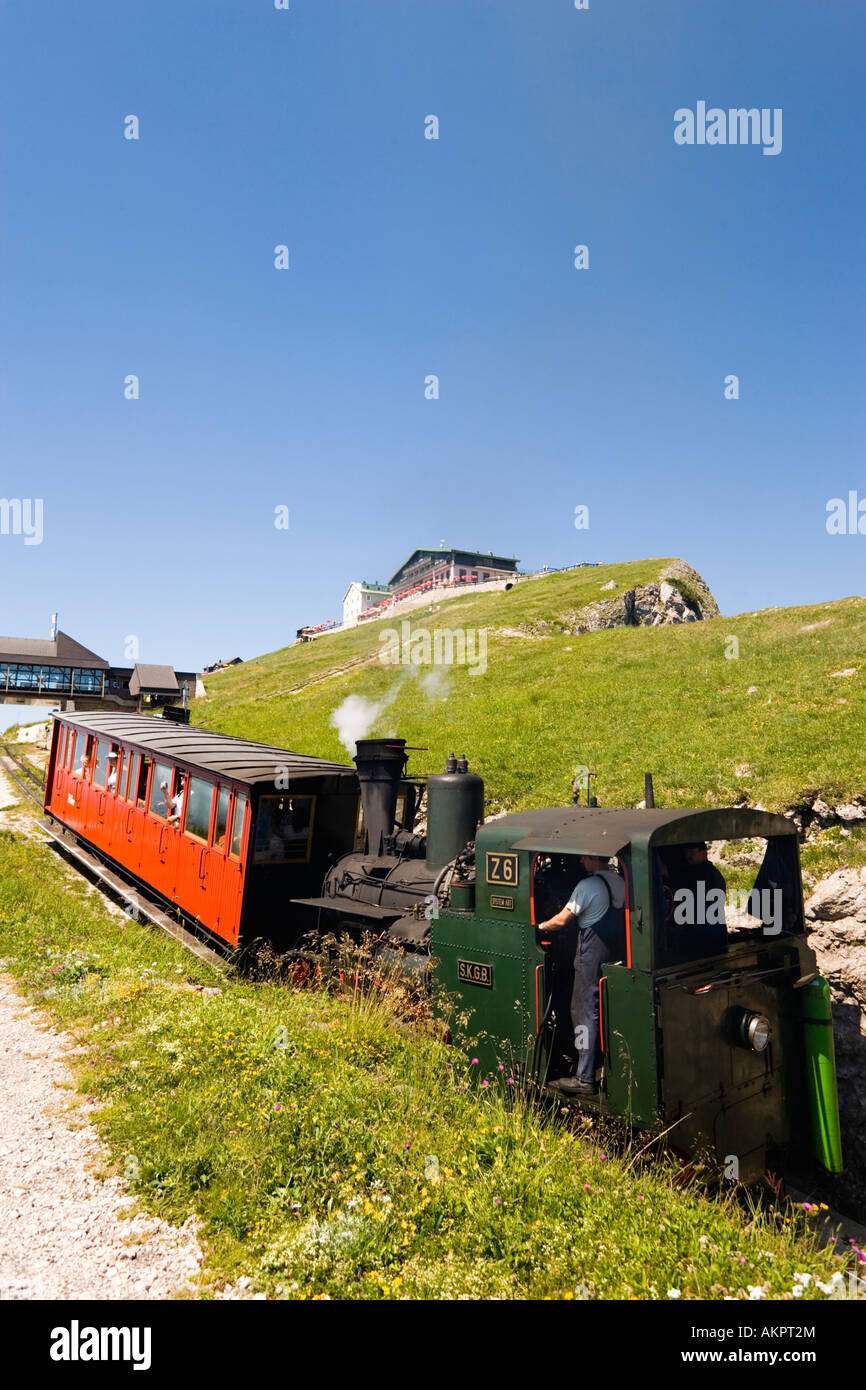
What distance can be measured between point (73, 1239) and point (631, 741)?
1585cm

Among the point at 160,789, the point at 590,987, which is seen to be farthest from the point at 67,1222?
the point at 160,789

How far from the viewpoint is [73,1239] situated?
452 cm

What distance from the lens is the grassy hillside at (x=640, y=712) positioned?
15102 mm

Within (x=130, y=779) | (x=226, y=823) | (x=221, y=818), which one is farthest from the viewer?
(x=130, y=779)

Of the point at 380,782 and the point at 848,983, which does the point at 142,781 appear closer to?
the point at 380,782

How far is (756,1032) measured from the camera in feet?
20.3

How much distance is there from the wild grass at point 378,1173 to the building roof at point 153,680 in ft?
150

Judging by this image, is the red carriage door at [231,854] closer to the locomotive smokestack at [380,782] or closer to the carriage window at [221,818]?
the carriage window at [221,818]

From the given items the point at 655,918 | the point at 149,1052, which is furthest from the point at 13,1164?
the point at 655,918

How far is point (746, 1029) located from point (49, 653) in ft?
204

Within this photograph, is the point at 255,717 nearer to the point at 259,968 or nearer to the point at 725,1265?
the point at 259,968

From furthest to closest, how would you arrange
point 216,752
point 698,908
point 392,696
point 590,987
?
point 392,696 → point 216,752 → point 698,908 → point 590,987

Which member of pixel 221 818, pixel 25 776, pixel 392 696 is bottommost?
pixel 25 776

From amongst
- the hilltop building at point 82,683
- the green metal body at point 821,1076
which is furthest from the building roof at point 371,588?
the green metal body at point 821,1076
